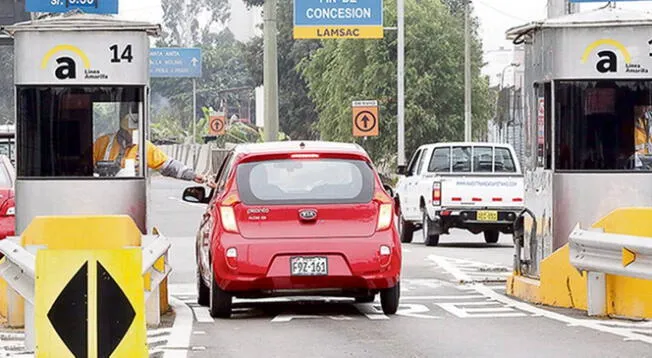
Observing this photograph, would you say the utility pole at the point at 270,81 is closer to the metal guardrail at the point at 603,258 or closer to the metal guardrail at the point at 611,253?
the metal guardrail at the point at 603,258

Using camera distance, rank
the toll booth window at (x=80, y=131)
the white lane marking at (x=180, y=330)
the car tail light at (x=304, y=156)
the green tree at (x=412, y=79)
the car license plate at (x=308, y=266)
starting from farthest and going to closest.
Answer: the green tree at (x=412, y=79) < the toll booth window at (x=80, y=131) < the car tail light at (x=304, y=156) < the car license plate at (x=308, y=266) < the white lane marking at (x=180, y=330)

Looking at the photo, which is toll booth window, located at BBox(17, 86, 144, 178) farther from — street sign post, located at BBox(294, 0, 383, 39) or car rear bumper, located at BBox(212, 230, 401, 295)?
street sign post, located at BBox(294, 0, 383, 39)

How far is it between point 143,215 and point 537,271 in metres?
4.09

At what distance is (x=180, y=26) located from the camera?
14362 centimetres

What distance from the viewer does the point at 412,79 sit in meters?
53.3

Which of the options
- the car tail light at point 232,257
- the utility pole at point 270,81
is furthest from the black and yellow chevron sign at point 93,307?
the utility pole at point 270,81

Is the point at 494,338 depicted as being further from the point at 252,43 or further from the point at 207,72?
the point at 207,72

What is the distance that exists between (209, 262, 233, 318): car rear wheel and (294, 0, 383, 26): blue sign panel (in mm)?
27283

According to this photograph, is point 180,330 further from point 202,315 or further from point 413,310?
point 413,310

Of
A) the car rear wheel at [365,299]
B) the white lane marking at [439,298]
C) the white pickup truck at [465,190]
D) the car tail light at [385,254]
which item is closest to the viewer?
the car tail light at [385,254]

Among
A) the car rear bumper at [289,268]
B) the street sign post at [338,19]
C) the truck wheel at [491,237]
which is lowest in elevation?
the truck wheel at [491,237]

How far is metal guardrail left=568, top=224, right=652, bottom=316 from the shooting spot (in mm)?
13250

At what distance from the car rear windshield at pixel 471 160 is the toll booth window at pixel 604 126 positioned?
11.5 metres

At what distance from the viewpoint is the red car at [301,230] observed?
1437 centimetres
